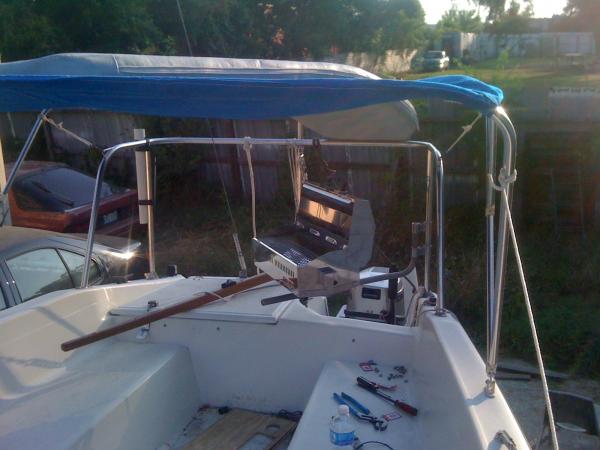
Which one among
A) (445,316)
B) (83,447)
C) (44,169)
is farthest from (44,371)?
(44,169)

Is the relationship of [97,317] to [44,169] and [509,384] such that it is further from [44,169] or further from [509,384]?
[44,169]

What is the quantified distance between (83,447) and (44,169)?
600 cm

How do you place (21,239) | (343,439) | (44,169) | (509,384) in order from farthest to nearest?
(44,169), (509,384), (21,239), (343,439)

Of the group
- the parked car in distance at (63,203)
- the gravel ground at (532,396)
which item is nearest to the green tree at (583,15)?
the parked car in distance at (63,203)

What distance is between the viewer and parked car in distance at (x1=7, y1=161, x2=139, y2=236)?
7.33 m

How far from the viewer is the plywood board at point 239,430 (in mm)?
3170

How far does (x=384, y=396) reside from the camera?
3020mm

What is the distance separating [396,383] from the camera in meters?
3.13

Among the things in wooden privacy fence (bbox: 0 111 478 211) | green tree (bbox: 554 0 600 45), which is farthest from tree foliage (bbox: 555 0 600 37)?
wooden privacy fence (bbox: 0 111 478 211)

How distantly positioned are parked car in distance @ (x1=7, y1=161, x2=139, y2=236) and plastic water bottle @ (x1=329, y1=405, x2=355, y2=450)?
546 centimetres

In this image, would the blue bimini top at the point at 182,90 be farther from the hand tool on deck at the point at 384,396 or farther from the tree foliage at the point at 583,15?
the tree foliage at the point at 583,15

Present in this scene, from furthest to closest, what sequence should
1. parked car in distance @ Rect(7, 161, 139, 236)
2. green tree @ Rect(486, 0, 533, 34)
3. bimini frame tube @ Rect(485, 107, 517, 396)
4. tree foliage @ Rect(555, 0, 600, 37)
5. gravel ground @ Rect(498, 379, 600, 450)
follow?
green tree @ Rect(486, 0, 533, 34), tree foliage @ Rect(555, 0, 600, 37), parked car in distance @ Rect(7, 161, 139, 236), gravel ground @ Rect(498, 379, 600, 450), bimini frame tube @ Rect(485, 107, 517, 396)

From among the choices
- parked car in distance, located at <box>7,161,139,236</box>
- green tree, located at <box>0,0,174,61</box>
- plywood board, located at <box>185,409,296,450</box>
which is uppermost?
green tree, located at <box>0,0,174,61</box>

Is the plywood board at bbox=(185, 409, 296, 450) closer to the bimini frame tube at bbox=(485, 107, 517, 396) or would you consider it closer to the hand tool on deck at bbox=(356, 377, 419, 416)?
the hand tool on deck at bbox=(356, 377, 419, 416)
